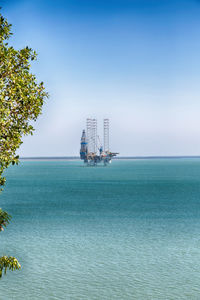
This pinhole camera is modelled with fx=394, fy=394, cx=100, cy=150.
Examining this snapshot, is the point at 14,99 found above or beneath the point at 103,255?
above

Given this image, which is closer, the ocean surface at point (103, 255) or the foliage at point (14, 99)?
the foliage at point (14, 99)

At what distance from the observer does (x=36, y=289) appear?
2594cm

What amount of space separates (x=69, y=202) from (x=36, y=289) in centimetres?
5016

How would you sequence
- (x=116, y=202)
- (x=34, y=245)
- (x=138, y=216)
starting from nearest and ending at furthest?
(x=34, y=245) < (x=138, y=216) < (x=116, y=202)

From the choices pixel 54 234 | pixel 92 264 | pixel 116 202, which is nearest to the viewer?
pixel 92 264

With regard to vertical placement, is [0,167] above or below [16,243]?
above

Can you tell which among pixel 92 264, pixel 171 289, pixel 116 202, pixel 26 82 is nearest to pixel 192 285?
pixel 171 289

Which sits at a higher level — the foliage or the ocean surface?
the foliage

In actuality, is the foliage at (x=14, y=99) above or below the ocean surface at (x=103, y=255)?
above

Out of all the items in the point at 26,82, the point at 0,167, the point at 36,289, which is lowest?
the point at 36,289

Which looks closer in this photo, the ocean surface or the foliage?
the foliage

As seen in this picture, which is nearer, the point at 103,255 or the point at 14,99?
the point at 14,99

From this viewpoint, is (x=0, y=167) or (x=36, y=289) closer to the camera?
(x=0, y=167)

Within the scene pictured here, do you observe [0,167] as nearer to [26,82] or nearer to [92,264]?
[26,82]
